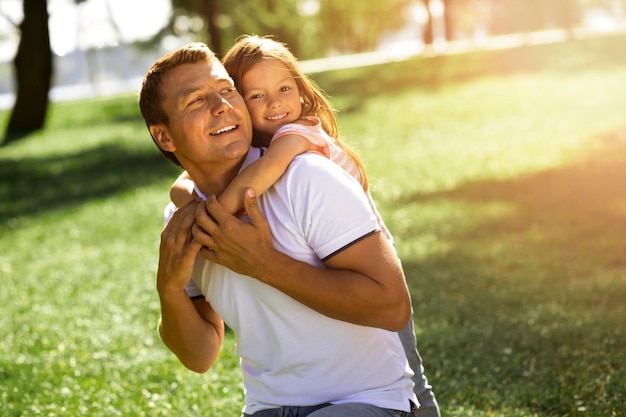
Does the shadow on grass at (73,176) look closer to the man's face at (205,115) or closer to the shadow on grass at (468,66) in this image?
the shadow on grass at (468,66)

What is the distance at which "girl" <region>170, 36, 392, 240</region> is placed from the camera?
11.6ft

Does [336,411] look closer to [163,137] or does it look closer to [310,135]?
[310,135]

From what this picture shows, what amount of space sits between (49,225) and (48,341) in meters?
6.16

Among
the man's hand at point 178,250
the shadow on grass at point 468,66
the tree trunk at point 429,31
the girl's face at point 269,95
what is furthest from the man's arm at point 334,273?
the tree trunk at point 429,31

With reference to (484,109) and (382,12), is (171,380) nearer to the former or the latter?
(484,109)

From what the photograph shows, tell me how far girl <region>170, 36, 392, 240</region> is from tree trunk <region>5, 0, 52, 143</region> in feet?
69.7

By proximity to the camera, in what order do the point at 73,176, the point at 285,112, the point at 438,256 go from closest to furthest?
the point at 285,112 < the point at 438,256 < the point at 73,176

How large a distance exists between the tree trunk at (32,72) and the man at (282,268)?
21.8 meters

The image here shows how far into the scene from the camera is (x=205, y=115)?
3.19 m

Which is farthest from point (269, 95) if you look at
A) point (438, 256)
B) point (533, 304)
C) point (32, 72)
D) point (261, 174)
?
point (32, 72)

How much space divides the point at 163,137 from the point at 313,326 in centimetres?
93

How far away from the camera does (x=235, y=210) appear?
10.3ft

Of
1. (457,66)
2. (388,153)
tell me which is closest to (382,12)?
(457,66)

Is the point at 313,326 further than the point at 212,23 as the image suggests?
No
